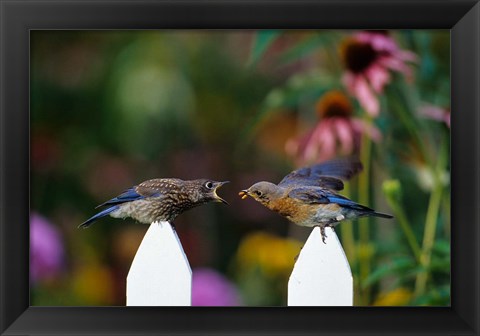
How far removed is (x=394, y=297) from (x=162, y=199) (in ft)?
3.30

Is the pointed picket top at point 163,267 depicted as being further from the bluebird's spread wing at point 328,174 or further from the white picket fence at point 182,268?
the bluebird's spread wing at point 328,174

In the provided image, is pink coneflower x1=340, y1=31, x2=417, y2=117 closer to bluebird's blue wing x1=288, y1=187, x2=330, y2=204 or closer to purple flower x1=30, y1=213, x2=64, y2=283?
bluebird's blue wing x1=288, y1=187, x2=330, y2=204

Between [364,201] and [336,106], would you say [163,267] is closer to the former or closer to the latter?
[364,201]

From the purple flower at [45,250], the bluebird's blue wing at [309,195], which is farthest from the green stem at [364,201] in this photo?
the purple flower at [45,250]

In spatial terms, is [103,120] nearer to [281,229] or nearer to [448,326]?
[281,229]

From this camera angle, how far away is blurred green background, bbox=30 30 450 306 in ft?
9.91

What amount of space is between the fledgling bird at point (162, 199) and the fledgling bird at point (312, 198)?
0.11 meters

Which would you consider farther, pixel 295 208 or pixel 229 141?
pixel 229 141

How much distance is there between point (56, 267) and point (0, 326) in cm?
67

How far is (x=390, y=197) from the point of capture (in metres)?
2.69

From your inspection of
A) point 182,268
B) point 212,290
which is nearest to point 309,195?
point 182,268

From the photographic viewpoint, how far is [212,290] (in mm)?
3203

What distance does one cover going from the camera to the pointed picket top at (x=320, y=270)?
7.84 feet

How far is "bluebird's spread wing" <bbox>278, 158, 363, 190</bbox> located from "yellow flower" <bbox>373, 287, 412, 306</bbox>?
2.22 feet
